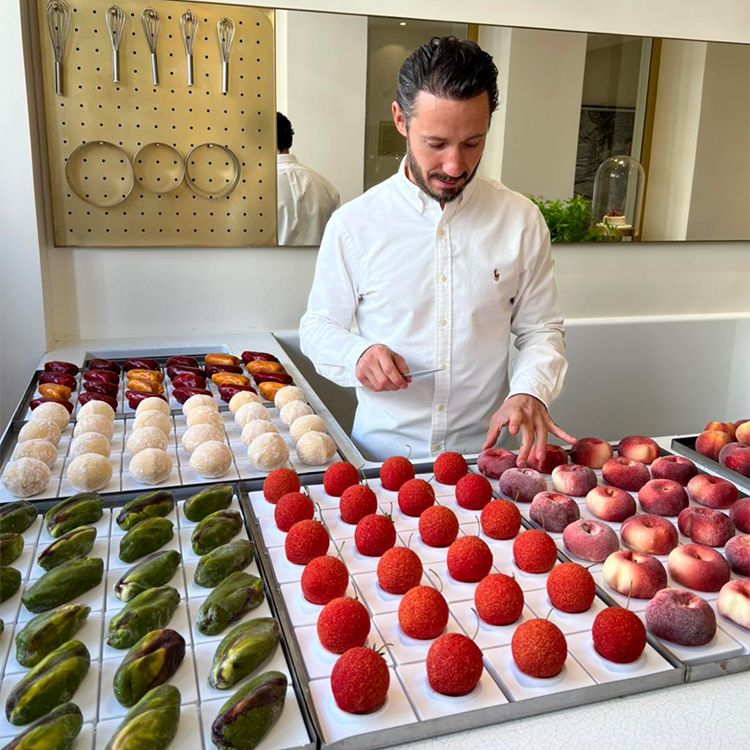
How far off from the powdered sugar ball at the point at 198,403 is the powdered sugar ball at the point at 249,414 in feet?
0.14

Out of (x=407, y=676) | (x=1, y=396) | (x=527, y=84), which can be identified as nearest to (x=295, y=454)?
(x=407, y=676)

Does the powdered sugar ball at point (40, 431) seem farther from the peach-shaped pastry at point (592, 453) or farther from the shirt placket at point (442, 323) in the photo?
the peach-shaped pastry at point (592, 453)

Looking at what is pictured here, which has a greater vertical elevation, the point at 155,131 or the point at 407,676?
the point at 155,131

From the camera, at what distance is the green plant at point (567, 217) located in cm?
214

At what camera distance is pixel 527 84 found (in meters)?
2.07

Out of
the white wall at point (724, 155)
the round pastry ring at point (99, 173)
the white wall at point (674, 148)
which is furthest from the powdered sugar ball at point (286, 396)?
the white wall at point (724, 155)

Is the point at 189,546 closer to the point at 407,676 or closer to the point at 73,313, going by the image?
the point at 407,676

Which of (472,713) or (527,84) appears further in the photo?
(527,84)

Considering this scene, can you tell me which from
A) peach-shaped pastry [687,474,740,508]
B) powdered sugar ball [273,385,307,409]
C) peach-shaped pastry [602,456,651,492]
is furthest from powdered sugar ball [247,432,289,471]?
peach-shaped pastry [687,474,740,508]

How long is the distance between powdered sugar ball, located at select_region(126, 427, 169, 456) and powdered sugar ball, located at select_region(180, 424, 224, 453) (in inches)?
1.3

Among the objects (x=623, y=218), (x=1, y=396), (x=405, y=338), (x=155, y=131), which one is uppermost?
(x=155, y=131)

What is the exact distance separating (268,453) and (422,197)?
1.89 feet

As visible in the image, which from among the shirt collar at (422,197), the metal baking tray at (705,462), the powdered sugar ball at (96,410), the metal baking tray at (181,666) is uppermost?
the shirt collar at (422,197)

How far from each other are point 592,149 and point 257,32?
997 millimetres
